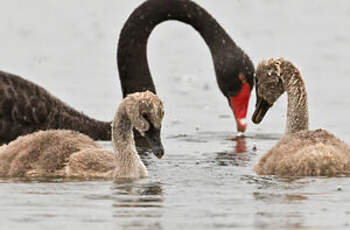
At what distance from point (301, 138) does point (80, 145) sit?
1.94 metres

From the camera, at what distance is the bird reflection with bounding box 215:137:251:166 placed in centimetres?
1258

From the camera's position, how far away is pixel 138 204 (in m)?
9.77

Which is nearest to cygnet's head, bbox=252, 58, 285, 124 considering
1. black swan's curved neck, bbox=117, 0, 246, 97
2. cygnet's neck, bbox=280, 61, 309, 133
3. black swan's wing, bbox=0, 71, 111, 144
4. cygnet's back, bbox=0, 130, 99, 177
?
cygnet's neck, bbox=280, 61, 309, 133

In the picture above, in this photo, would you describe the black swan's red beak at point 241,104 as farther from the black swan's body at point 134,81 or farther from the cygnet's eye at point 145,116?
the cygnet's eye at point 145,116

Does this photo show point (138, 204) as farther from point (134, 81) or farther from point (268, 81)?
point (134, 81)

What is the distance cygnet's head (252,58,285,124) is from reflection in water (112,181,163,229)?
2.03 meters

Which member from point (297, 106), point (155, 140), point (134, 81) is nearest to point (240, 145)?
point (297, 106)

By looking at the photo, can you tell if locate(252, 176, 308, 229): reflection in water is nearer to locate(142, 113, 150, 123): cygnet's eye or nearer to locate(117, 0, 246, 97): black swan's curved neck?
locate(142, 113, 150, 123): cygnet's eye

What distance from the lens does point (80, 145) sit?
37.8 ft

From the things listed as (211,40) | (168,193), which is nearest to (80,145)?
(168,193)

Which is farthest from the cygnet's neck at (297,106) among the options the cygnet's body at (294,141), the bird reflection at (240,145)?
the bird reflection at (240,145)

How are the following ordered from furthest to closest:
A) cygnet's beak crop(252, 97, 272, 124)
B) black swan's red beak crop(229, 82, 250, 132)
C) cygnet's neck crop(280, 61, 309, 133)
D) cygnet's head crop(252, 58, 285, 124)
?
1. black swan's red beak crop(229, 82, 250, 132)
2. cygnet's beak crop(252, 97, 272, 124)
3. cygnet's head crop(252, 58, 285, 124)
4. cygnet's neck crop(280, 61, 309, 133)

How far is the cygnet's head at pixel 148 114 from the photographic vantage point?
11031 millimetres

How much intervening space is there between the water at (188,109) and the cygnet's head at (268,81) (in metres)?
0.65
